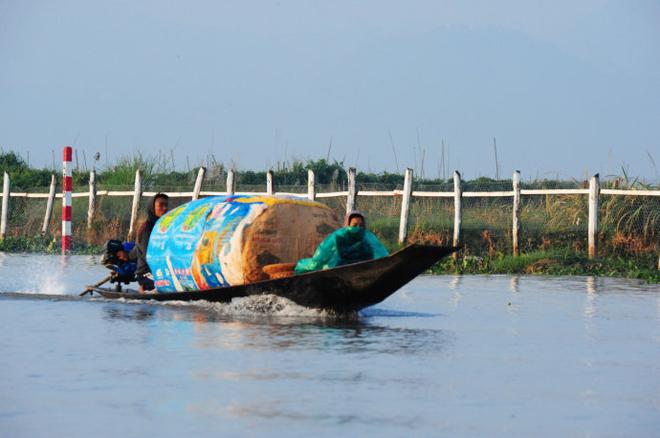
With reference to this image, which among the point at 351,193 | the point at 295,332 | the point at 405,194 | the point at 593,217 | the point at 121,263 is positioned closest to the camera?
the point at 295,332

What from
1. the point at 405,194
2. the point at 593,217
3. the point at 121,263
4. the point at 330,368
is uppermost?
the point at 405,194

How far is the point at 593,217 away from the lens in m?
23.7

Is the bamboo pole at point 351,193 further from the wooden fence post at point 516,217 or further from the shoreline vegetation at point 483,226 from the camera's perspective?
the wooden fence post at point 516,217

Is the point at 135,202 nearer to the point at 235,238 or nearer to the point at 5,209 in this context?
the point at 5,209

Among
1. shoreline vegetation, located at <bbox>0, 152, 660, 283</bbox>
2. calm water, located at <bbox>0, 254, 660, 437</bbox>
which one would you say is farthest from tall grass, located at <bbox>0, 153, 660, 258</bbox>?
calm water, located at <bbox>0, 254, 660, 437</bbox>

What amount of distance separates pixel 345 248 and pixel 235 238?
1.47 meters

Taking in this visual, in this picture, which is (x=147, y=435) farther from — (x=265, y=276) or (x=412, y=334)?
(x=265, y=276)

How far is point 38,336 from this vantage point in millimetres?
12500

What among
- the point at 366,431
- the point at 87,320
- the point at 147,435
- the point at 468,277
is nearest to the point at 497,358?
the point at 366,431

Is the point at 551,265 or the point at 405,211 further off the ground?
the point at 405,211

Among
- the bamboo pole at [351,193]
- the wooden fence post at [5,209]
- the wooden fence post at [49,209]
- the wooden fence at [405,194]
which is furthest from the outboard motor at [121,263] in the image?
the wooden fence post at [5,209]

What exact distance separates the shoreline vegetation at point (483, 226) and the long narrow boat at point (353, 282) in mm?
8196

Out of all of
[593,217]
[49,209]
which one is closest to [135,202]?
[49,209]

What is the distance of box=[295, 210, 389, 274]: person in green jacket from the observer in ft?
46.5
